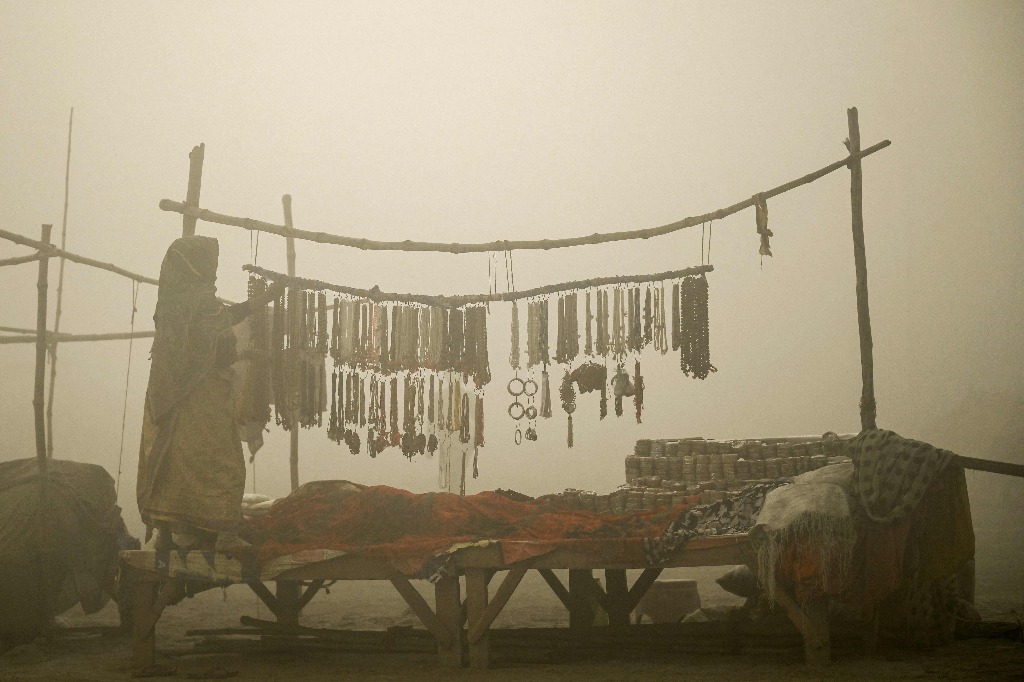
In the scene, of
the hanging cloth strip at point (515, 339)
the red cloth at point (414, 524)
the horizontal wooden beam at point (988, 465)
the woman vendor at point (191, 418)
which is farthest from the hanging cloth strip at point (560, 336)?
the horizontal wooden beam at point (988, 465)

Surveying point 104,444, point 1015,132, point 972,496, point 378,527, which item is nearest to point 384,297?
point 378,527

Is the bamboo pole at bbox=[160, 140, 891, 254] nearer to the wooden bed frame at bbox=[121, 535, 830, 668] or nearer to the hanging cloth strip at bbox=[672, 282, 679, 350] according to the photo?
the hanging cloth strip at bbox=[672, 282, 679, 350]

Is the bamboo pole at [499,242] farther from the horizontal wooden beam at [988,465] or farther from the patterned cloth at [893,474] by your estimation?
the horizontal wooden beam at [988,465]

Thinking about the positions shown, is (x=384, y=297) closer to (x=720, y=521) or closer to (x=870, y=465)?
(x=720, y=521)

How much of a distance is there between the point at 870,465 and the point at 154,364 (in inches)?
194

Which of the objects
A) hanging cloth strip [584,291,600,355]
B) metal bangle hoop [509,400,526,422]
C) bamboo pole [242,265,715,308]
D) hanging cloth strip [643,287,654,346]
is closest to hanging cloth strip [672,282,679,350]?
bamboo pole [242,265,715,308]

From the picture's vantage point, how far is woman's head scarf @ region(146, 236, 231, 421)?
6.00 m

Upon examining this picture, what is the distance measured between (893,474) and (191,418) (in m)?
4.75

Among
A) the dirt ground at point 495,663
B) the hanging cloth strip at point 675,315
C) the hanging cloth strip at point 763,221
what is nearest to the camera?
the dirt ground at point 495,663

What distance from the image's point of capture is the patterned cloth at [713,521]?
5.87 m

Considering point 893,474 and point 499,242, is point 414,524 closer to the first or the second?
point 499,242

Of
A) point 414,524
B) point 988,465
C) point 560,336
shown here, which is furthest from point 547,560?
point 988,465

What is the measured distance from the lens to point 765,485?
21.4 ft

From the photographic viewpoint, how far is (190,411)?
238 inches
